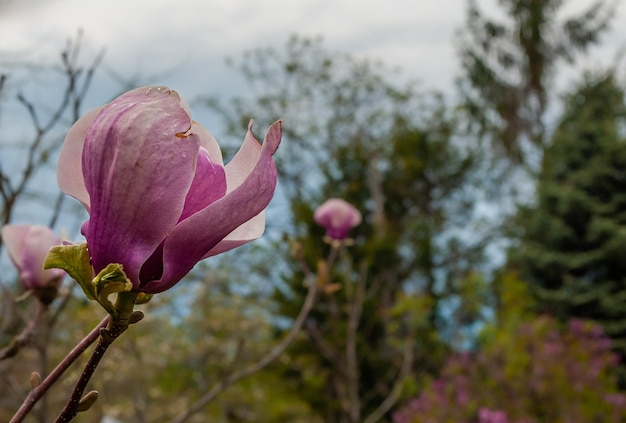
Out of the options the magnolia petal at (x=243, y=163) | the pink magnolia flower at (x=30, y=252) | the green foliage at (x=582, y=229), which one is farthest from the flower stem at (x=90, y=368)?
the green foliage at (x=582, y=229)

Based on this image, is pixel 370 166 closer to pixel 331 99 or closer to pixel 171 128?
pixel 331 99

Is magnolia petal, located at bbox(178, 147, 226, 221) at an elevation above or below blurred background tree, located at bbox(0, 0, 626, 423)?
below

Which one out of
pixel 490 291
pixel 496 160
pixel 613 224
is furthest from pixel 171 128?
pixel 490 291

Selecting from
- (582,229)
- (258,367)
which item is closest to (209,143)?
(258,367)

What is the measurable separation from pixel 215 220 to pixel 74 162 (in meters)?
0.11

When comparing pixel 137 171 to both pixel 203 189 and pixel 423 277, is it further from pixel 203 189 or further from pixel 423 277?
pixel 423 277

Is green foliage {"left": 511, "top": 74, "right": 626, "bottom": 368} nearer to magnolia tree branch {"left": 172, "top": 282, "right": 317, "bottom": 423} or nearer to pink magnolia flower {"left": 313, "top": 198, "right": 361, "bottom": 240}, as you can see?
pink magnolia flower {"left": 313, "top": 198, "right": 361, "bottom": 240}

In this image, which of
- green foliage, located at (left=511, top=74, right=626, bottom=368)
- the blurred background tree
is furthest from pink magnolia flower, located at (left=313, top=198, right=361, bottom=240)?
green foliage, located at (left=511, top=74, right=626, bottom=368)

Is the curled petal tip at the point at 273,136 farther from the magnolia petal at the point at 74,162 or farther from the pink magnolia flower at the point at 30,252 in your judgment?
the pink magnolia flower at the point at 30,252

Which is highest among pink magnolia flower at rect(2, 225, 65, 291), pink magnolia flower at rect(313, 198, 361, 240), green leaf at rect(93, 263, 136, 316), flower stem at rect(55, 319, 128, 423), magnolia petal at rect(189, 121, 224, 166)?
pink magnolia flower at rect(313, 198, 361, 240)

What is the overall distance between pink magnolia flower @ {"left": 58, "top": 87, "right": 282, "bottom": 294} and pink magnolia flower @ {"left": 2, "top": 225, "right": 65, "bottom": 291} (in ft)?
1.65

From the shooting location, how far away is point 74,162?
47 cm

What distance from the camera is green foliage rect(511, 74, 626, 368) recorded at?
1067 centimetres

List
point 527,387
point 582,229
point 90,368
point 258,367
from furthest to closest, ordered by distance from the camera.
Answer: point 582,229, point 527,387, point 258,367, point 90,368
